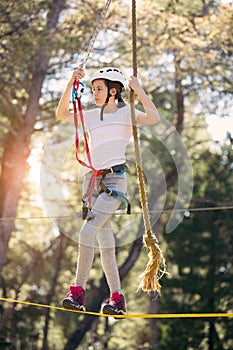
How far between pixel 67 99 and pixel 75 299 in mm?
1384

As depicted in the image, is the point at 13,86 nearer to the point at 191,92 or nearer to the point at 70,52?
the point at 70,52

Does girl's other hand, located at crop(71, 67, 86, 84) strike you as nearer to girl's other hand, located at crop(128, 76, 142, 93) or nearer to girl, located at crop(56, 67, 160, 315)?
girl, located at crop(56, 67, 160, 315)

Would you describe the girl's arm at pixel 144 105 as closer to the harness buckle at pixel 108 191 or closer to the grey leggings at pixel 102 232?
the grey leggings at pixel 102 232

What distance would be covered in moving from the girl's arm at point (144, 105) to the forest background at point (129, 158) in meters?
1.28

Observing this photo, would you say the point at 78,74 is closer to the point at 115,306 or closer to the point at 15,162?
the point at 115,306

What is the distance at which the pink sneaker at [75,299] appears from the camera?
17.3 feet

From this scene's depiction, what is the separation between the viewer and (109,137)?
17.2 feet

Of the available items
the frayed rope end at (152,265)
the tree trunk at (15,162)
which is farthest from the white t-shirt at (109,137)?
the tree trunk at (15,162)

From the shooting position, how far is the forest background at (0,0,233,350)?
1347 centimetres

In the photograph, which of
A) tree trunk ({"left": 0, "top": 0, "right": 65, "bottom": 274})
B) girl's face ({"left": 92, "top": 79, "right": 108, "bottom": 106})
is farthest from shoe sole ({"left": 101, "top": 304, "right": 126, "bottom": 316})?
tree trunk ({"left": 0, "top": 0, "right": 65, "bottom": 274})

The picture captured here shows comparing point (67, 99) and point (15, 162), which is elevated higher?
point (15, 162)

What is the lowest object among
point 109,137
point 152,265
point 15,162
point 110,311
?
point 110,311

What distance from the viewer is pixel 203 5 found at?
15.4 meters

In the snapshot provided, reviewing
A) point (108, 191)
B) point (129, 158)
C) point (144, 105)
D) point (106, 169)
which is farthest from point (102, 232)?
point (129, 158)
